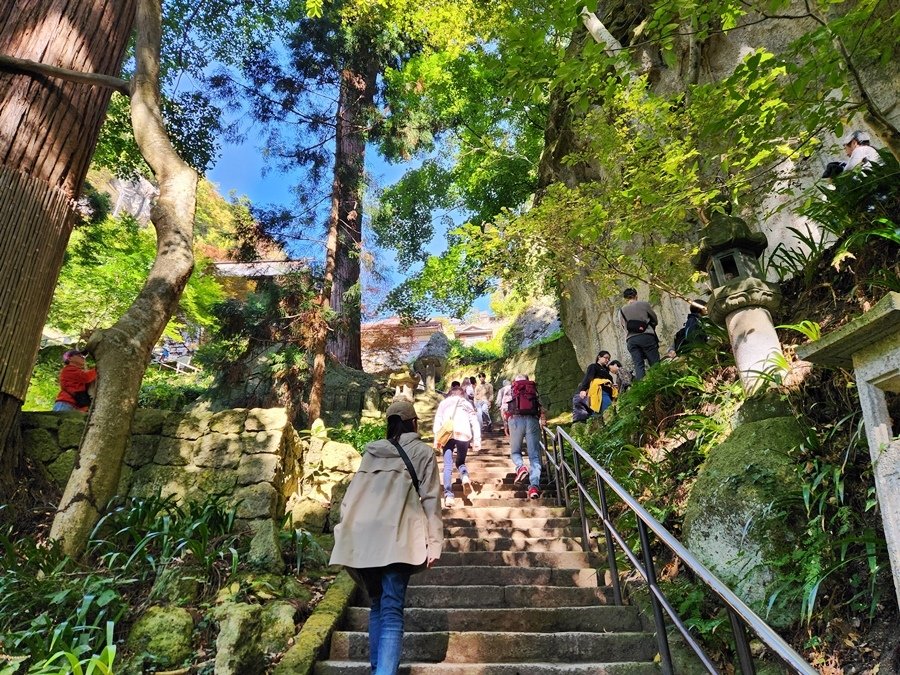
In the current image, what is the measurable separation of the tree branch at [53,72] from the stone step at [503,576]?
16.8 ft

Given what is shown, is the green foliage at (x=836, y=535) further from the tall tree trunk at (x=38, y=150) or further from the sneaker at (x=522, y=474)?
the tall tree trunk at (x=38, y=150)

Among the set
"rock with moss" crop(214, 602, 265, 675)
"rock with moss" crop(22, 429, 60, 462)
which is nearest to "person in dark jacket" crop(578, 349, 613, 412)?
"rock with moss" crop(214, 602, 265, 675)

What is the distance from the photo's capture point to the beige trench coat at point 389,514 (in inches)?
96.7

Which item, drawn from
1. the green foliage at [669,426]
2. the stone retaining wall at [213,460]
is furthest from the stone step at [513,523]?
the stone retaining wall at [213,460]

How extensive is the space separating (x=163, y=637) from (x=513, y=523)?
9.85ft

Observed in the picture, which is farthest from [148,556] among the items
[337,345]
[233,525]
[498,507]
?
[337,345]

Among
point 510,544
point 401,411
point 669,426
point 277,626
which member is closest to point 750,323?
point 669,426

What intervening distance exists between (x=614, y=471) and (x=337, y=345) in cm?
940

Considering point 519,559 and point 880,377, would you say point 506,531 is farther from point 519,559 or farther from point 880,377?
point 880,377

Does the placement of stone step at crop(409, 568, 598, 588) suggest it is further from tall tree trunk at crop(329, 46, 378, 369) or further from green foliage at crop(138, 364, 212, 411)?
green foliage at crop(138, 364, 212, 411)

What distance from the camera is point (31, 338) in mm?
4074

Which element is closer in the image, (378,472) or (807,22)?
(378,472)

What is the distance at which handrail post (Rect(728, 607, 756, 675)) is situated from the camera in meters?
1.56

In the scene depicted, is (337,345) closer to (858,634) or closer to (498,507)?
(498,507)
